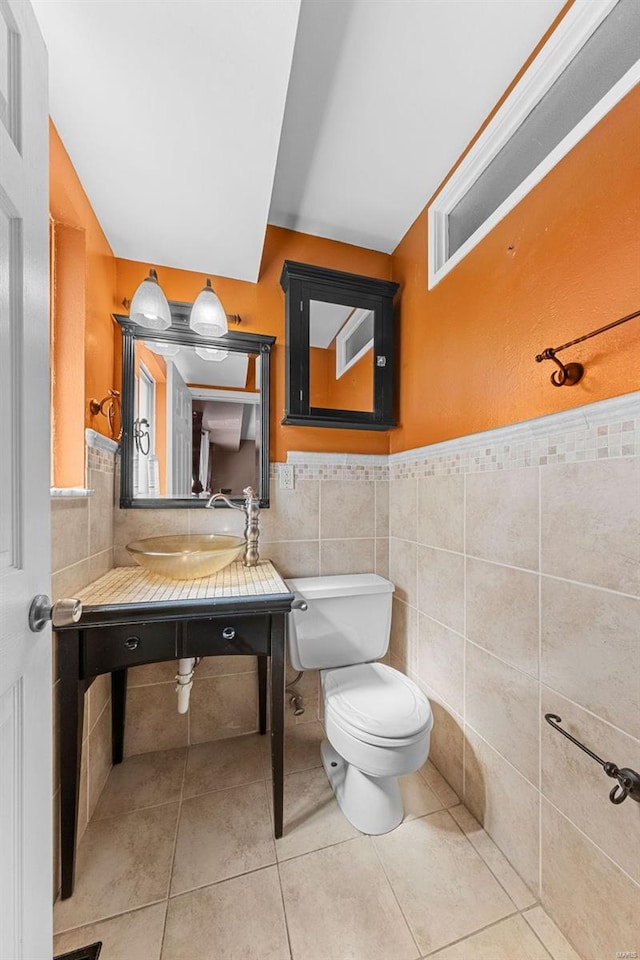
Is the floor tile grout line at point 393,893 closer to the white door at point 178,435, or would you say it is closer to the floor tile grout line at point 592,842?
the floor tile grout line at point 592,842

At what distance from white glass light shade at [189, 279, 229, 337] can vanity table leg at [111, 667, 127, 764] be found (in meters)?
1.49

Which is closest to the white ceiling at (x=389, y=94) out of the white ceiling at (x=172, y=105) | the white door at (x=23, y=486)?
the white ceiling at (x=172, y=105)

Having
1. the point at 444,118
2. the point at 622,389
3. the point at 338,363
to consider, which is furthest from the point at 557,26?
the point at 338,363

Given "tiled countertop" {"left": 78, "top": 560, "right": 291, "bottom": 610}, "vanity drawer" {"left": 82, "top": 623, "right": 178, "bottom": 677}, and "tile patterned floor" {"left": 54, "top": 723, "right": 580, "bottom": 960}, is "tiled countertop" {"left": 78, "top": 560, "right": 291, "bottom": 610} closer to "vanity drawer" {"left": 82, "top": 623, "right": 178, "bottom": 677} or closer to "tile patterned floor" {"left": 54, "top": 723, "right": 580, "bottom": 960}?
"vanity drawer" {"left": 82, "top": 623, "right": 178, "bottom": 677}

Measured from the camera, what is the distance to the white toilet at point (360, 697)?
1152mm

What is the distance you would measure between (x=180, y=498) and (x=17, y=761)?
43.6 inches

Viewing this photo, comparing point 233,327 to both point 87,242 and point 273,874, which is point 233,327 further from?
point 273,874

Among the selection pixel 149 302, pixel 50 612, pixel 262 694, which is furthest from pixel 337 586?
pixel 149 302

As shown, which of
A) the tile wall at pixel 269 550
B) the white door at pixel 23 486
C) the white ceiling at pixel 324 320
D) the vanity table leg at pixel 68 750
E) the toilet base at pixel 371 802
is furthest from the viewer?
the white ceiling at pixel 324 320

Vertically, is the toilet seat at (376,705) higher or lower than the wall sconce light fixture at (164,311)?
lower

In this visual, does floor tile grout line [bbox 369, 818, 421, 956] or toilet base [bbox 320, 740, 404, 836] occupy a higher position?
toilet base [bbox 320, 740, 404, 836]

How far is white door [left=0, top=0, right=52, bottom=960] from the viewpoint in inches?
21.0

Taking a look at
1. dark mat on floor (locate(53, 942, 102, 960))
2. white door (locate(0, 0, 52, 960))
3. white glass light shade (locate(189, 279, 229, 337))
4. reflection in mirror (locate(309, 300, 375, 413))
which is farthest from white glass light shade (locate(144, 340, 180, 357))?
dark mat on floor (locate(53, 942, 102, 960))

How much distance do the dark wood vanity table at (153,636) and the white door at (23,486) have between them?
394 millimetres
